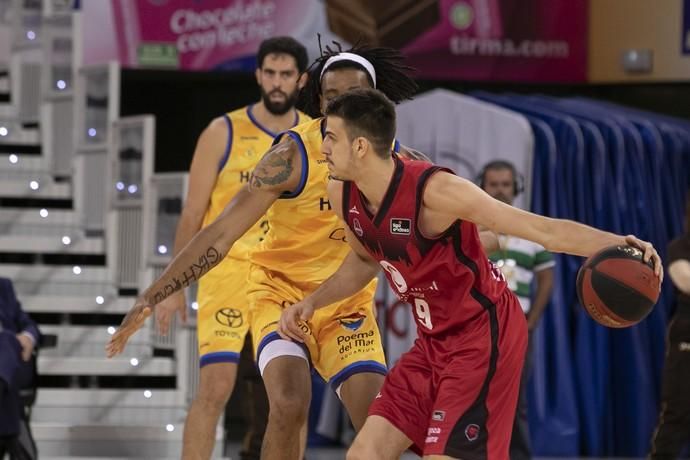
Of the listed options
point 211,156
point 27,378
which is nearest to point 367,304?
point 211,156

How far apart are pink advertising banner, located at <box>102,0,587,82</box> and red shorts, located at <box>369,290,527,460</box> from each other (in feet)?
15.3

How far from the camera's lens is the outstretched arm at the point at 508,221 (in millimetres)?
4266

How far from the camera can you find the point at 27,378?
739cm

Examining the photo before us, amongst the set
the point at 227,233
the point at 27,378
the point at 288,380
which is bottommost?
the point at 27,378

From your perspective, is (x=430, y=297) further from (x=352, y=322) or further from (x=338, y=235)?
(x=338, y=235)

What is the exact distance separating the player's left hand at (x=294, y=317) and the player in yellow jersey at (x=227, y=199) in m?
1.38

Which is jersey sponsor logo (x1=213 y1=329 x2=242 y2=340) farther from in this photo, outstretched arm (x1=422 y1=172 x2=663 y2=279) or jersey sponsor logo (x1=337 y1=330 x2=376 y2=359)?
outstretched arm (x1=422 y1=172 x2=663 y2=279)

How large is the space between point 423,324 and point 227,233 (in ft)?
2.60

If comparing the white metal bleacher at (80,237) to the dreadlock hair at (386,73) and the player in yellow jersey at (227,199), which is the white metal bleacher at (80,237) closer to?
the player in yellow jersey at (227,199)

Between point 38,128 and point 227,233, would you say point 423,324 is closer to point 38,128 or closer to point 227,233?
point 227,233

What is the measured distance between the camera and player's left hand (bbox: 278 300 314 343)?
4.88 meters

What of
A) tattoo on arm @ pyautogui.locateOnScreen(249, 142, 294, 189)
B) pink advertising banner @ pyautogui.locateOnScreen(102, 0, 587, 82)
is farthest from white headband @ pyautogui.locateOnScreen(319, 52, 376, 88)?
pink advertising banner @ pyautogui.locateOnScreen(102, 0, 587, 82)

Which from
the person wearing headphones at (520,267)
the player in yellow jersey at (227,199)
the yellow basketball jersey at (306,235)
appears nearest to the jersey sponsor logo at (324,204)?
the yellow basketball jersey at (306,235)

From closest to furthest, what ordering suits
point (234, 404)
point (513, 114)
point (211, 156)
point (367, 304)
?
1. point (367, 304)
2. point (211, 156)
3. point (513, 114)
4. point (234, 404)
